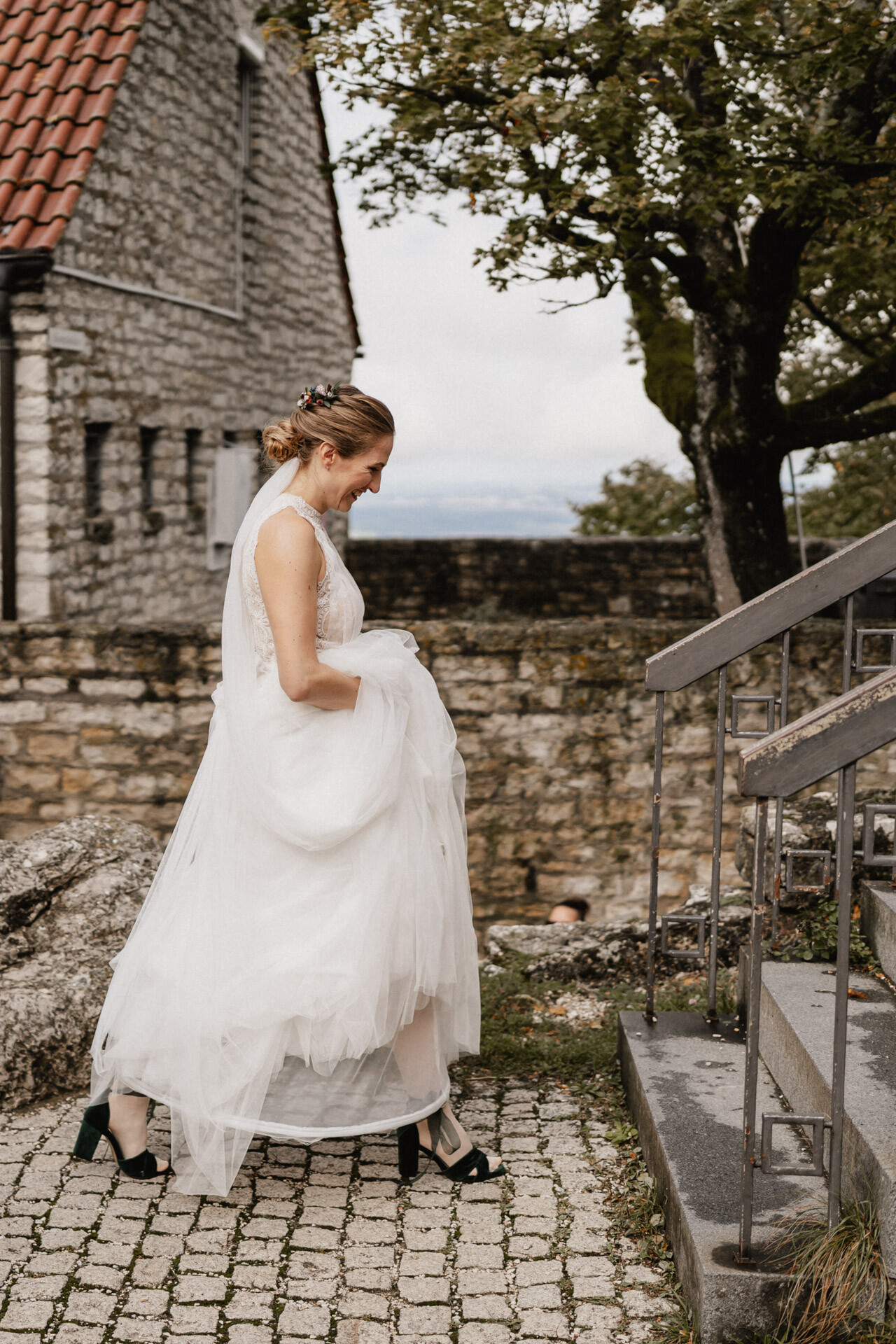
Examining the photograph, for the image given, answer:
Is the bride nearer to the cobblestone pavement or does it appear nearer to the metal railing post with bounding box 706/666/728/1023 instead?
the cobblestone pavement

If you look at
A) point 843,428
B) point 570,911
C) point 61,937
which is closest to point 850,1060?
point 61,937

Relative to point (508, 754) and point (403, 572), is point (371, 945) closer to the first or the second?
point (508, 754)

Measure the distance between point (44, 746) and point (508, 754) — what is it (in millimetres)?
2765

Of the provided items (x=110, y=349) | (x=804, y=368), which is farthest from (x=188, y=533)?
(x=804, y=368)

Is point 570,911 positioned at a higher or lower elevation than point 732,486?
lower

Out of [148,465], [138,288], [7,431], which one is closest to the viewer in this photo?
[7,431]

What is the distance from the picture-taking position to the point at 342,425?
3.27 meters

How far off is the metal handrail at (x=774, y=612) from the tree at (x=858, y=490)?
42.9 feet

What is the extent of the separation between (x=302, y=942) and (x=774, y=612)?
1.65 metres

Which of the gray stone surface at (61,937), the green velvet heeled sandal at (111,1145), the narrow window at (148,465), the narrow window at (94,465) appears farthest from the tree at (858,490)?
the green velvet heeled sandal at (111,1145)

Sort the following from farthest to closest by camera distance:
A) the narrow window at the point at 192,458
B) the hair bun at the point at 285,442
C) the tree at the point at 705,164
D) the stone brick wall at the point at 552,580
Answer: the stone brick wall at the point at 552,580
the narrow window at the point at 192,458
the tree at the point at 705,164
the hair bun at the point at 285,442

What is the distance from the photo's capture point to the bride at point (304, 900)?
3.15 meters

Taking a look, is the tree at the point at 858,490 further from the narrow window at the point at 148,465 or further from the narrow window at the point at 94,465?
the narrow window at the point at 94,465

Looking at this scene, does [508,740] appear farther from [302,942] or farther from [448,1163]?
[302,942]
